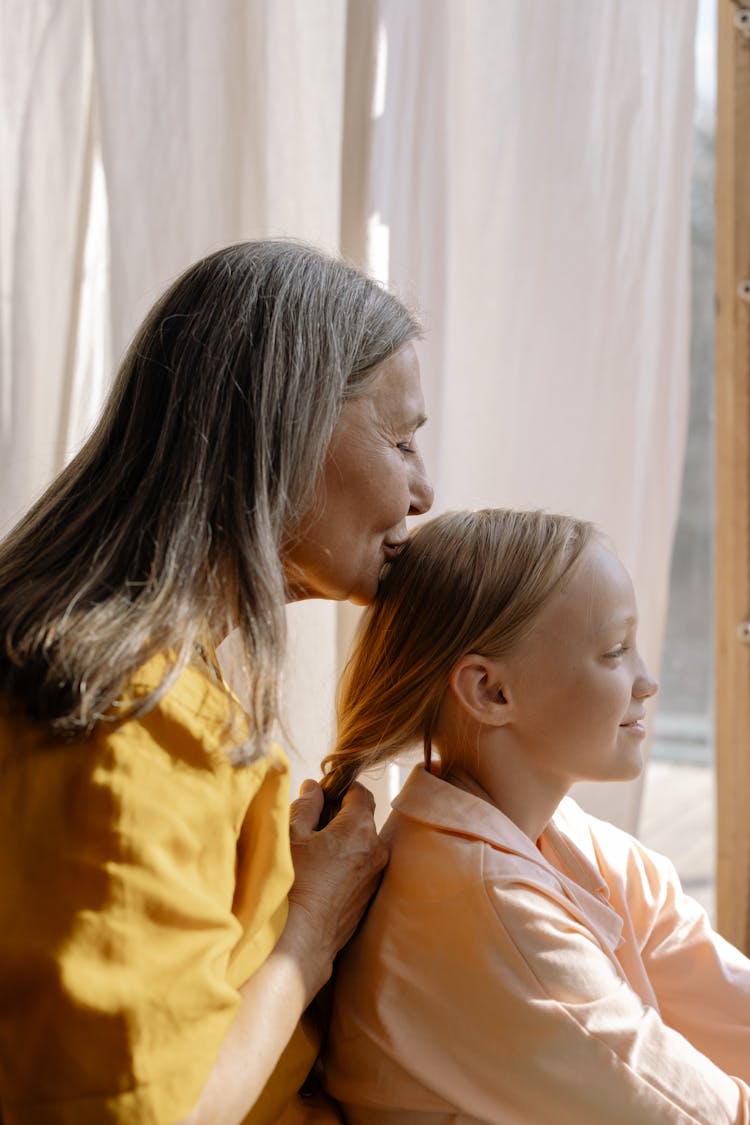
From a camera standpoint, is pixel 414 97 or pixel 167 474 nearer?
pixel 167 474

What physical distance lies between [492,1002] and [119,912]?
1.04 feet

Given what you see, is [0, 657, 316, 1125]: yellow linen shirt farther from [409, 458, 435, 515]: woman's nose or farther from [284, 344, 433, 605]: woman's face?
[409, 458, 435, 515]: woman's nose

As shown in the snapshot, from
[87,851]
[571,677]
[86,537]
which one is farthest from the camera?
[571,677]

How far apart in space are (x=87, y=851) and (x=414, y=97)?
4.15 ft

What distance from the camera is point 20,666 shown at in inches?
35.6

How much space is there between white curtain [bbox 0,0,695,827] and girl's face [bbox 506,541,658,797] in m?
0.55

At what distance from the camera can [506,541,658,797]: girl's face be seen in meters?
1.11

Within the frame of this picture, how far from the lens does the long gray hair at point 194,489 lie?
2.99 ft

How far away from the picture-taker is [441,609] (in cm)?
113

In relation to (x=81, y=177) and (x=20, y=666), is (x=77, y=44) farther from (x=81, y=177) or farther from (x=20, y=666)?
(x=20, y=666)

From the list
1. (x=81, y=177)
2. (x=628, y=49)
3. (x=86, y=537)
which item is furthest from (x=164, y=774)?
(x=628, y=49)

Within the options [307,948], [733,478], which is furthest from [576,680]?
[733,478]

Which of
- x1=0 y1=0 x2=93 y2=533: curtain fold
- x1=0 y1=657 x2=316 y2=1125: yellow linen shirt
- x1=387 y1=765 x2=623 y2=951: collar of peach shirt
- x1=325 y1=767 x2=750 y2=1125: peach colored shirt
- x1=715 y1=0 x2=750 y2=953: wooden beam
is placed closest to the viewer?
x1=0 y1=657 x2=316 y2=1125: yellow linen shirt

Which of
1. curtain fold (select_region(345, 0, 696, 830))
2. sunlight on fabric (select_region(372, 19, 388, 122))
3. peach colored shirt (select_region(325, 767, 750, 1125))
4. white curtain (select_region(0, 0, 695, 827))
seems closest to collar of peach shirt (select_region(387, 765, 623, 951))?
peach colored shirt (select_region(325, 767, 750, 1125))
